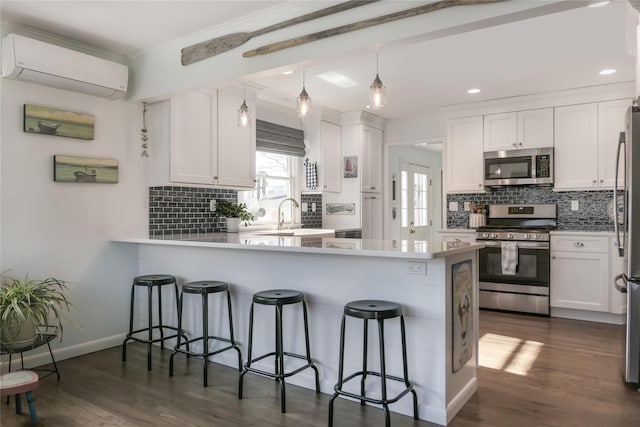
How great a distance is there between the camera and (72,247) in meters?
3.49

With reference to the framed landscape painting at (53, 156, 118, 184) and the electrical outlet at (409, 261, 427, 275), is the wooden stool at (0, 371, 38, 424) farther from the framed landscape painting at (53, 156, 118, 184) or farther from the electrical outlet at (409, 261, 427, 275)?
the electrical outlet at (409, 261, 427, 275)

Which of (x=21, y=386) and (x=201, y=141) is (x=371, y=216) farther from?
(x=21, y=386)

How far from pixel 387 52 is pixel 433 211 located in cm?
502

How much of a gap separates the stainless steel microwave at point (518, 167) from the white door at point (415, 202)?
1.90 m

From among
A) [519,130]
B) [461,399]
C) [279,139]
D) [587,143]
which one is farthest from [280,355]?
[587,143]

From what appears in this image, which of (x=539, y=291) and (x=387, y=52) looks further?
(x=539, y=291)

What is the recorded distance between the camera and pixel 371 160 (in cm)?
602

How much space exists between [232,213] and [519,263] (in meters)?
3.11

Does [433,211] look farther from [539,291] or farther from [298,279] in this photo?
[298,279]

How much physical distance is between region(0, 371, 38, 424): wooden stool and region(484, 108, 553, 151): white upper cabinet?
16.0ft

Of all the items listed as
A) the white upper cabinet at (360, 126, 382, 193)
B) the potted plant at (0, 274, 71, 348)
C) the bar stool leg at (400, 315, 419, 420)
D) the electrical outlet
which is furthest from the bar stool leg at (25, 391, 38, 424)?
the white upper cabinet at (360, 126, 382, 193)

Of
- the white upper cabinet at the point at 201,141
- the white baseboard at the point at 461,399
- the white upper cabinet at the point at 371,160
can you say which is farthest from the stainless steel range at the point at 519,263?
the white upper cabinet at the point at 201,141

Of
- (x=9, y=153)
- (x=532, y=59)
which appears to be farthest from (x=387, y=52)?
(x=9, y=153)

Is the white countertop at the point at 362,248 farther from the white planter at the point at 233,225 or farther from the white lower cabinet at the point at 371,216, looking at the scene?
the white lower cabinet at the point at 371,216
